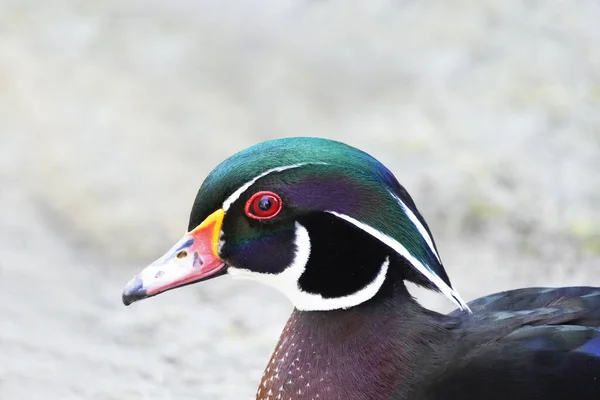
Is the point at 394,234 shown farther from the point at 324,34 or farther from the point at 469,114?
the point at 324,34

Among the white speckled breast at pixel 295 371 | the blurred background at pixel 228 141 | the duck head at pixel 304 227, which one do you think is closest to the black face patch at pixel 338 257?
the duck head at pixel 304 227

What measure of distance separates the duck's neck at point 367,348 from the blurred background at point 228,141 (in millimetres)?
840

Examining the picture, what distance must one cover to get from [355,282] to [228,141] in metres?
2.15

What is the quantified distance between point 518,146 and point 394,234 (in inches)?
86.0

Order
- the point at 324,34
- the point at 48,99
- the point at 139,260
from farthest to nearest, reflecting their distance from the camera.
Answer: the point at 324,34 < the point at 48,99 < the point at 139,260

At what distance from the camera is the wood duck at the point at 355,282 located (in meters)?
1.71

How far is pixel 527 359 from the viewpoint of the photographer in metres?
1.72

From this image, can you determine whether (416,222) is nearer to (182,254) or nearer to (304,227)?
(304,227)

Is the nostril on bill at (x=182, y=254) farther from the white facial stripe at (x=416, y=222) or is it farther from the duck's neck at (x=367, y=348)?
the white facial stripe at (x=416, y=222)

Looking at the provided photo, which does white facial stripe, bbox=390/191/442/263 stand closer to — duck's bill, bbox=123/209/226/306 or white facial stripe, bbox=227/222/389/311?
white facial stripe, bbox=227/222/389/311

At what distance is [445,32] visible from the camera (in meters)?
4.46

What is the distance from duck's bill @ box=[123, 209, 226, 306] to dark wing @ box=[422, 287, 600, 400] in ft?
1.55

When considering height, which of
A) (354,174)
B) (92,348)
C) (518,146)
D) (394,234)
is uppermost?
(518,146)

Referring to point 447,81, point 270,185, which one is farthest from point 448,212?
point 270,185
